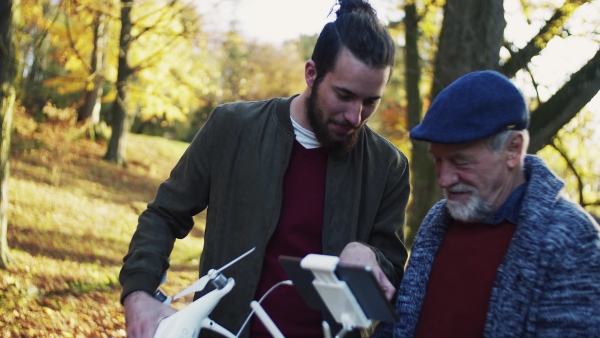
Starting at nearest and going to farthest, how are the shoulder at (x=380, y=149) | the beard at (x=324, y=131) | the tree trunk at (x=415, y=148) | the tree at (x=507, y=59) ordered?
the beard at (x=324, y=131) < the shoulder at (x=380, y=149) < the tree at (x=507, y=59) < the tree trunk at (x=415, y=148)

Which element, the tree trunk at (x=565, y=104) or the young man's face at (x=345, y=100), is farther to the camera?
the tree trunk at (x=565, y=104)

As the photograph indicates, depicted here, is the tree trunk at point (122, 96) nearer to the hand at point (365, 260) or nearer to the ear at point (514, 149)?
the hand at point (365, 260)

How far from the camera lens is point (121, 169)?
20.4 meters

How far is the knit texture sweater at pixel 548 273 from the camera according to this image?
1.89 m

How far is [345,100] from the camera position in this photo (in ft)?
8.29

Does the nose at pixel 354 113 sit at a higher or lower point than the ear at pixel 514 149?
higher

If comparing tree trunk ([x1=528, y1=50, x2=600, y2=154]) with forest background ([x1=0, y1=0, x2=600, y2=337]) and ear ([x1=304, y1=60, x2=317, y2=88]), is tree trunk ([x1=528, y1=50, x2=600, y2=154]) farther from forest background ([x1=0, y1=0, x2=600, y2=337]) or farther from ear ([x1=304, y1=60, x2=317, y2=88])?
ear ([x1=304, y1=60, x2=317, y2=88])

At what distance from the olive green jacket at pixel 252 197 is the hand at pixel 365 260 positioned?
347 millimetres

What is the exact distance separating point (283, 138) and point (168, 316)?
2.91 ft

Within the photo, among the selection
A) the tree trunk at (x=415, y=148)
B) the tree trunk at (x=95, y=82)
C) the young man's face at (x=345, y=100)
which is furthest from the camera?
the tree trunk at (x=95, y=82)

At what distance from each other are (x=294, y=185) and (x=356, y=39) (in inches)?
24.1

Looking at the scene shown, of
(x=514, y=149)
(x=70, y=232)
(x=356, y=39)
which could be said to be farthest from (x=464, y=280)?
(x=70, y=232)

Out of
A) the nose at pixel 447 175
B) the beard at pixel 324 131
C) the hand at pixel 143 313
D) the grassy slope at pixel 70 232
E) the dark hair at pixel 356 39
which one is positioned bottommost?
the grassy slope at pixel 70 232

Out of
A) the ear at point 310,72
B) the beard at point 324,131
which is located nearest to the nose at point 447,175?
the beard at point 324,131
